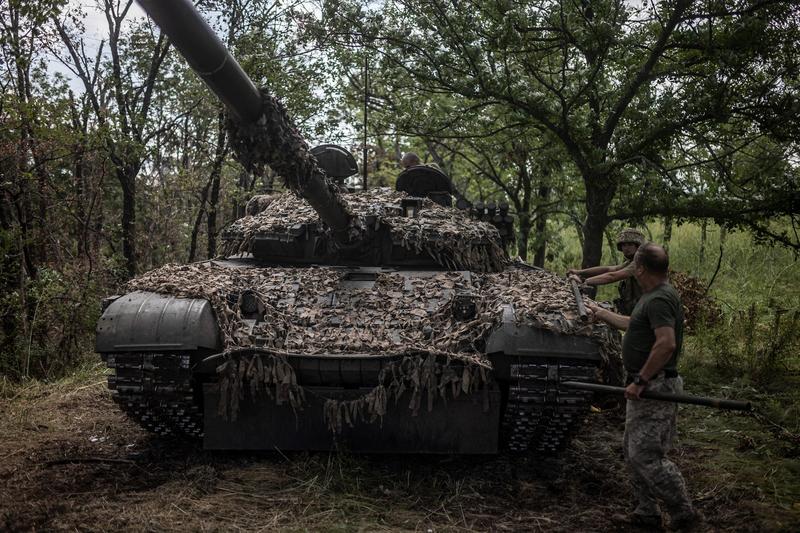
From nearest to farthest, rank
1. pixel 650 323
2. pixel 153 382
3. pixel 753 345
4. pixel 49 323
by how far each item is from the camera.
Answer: pixel 650 323, pixel 153 382, pixel 753 345, pixel 49 323

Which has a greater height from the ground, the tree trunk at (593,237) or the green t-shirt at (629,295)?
the tree trunk at (593,237)

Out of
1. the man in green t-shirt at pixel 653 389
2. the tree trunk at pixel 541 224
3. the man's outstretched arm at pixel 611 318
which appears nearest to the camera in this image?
the man in green t-shirt at pixel 653 389

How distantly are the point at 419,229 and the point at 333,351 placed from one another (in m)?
1.97

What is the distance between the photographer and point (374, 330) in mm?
5668

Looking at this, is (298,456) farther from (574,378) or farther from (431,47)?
(431,47)

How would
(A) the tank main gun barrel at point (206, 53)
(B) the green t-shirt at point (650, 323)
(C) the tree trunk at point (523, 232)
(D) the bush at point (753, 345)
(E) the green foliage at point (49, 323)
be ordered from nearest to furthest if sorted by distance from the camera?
(A) the tank main gun barrel at point (206, 53), (B) the green t-shirt at point (650, 323), (D) the bush at point (753, 345), (E) the green foliage at point (49, 323), (C) the tree trunk at point (523, 232)

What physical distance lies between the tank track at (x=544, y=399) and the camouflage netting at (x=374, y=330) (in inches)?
9.0

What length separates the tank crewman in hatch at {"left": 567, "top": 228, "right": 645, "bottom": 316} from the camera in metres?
6.34

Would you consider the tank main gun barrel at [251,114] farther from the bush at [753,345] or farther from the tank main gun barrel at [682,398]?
the bush at [753,345]

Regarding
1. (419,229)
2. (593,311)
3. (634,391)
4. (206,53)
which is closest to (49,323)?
(419,229)

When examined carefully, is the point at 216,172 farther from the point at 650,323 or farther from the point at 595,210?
the point at 650,323

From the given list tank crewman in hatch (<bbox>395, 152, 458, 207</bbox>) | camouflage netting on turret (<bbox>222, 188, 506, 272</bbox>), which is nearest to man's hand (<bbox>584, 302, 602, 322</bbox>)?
camouflage netting on turret (<bbox>222, 188, 506, 272</bbox>)

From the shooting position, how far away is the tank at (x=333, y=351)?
5281mm

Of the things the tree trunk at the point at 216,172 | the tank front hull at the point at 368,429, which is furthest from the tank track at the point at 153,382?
the tree trunk at the point at 216,172
